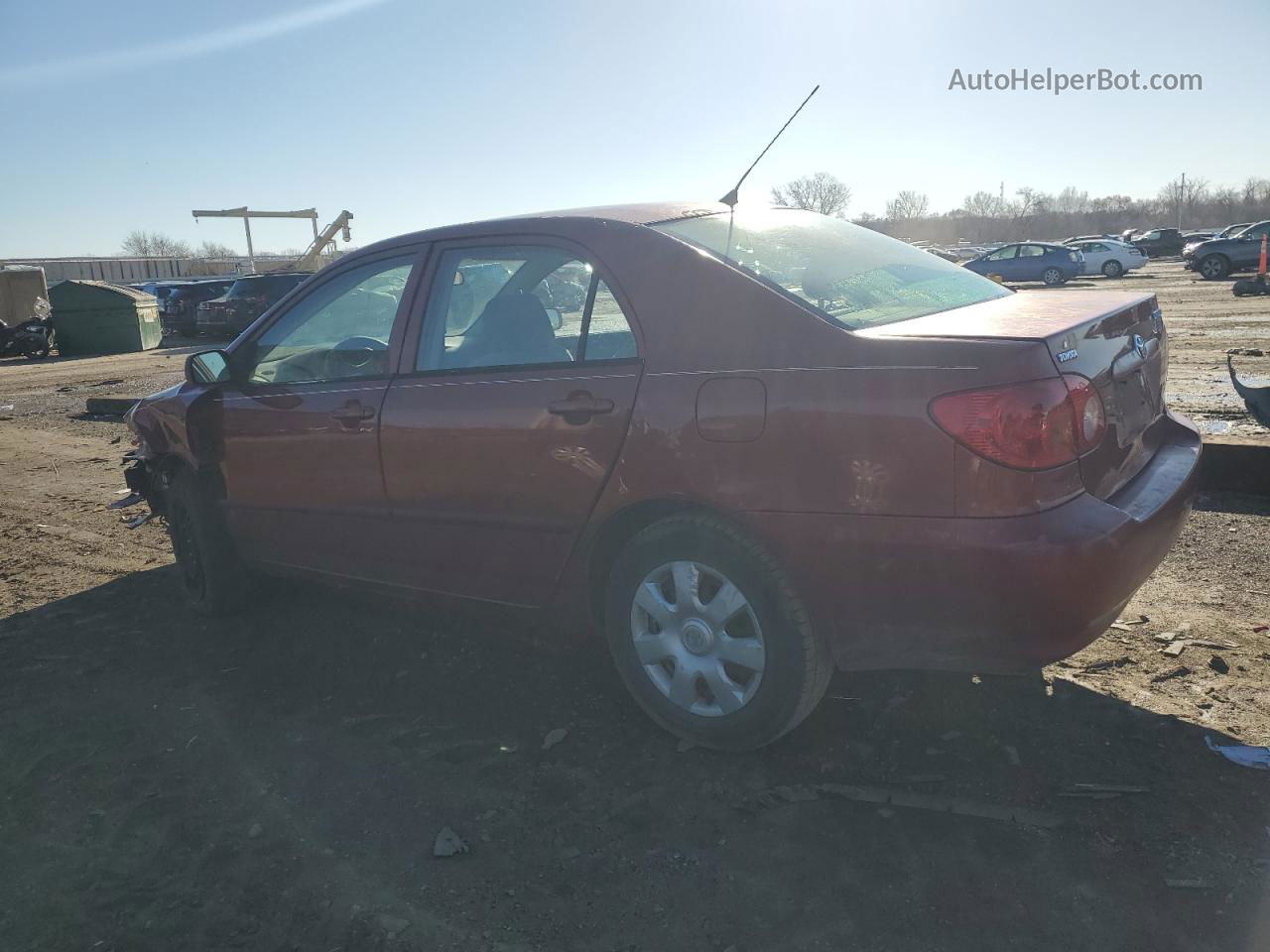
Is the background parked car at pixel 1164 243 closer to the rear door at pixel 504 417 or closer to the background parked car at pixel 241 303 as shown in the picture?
the background parked car at pixel 241 303

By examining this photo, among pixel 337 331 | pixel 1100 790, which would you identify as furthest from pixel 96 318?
pixel 1100 790

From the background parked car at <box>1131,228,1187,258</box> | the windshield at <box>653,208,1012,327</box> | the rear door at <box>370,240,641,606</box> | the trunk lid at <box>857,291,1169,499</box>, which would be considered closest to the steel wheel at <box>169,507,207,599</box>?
the rear door at <box>370,240,641,606</box>

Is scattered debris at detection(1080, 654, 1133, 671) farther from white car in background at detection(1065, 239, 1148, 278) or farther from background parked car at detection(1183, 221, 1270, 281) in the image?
white car in background at detection(1065, 239, 1148, 278)

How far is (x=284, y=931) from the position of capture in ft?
8.05

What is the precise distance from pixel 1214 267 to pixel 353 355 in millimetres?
33318

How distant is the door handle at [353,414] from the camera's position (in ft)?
12.4

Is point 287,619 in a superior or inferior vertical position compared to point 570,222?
inferior

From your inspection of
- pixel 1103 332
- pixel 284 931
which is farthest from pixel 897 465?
pixel 284 931

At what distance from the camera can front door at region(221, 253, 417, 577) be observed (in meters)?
3.87

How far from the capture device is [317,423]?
3.99m

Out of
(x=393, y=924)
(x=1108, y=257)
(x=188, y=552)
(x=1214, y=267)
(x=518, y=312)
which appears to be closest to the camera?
(x=393, y=924)

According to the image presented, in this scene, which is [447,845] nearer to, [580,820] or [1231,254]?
[580,820]

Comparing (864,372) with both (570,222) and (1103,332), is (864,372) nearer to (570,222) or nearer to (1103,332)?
(1103,332)

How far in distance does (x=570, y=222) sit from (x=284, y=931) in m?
2.38
